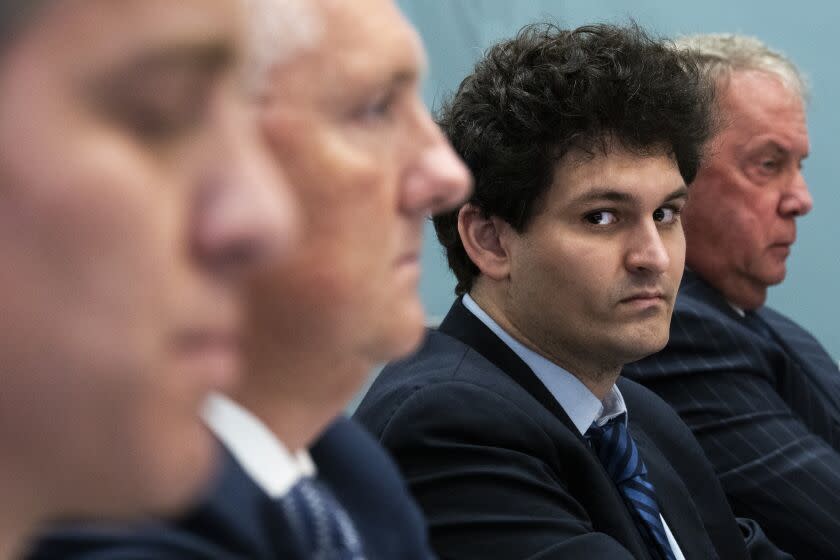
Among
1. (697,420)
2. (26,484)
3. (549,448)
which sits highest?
(26,484)

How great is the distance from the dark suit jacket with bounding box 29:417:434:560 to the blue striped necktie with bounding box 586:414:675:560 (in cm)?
76

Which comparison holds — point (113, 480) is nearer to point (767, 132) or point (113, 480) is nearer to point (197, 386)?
point (197, 386)

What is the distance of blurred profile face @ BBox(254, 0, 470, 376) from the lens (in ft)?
2.62

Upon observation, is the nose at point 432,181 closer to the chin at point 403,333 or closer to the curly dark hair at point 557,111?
the chin at point 403,333

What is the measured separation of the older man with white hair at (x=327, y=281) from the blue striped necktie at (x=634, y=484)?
793 mm

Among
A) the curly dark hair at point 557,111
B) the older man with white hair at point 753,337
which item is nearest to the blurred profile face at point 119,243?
the curly dark hair at point 557,111

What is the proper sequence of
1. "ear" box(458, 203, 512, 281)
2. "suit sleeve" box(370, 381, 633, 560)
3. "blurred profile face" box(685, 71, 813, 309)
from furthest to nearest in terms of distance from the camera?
1. "blurred profile face" box(685, 71, 813, 309)
2. "ear" box(458, 203, 512, 281)
3. "suit sleeve" box(370, 381, 633, 560)

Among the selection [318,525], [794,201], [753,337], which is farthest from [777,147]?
[318,525]

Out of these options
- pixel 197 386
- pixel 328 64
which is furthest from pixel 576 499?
pixel 197 386

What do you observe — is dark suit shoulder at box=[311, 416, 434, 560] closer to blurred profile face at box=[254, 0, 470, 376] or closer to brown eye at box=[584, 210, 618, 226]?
blurred profile face at box=[254, 0, 470, 376]

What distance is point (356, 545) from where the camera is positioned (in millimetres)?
797

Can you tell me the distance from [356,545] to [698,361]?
1499mm

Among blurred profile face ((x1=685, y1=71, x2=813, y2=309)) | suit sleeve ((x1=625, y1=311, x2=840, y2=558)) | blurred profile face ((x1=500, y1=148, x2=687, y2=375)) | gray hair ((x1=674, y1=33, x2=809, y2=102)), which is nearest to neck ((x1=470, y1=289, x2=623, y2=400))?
blurred profile face ((x1=500, y1=148, x2=687, y2=375))

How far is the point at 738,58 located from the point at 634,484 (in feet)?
3.97
